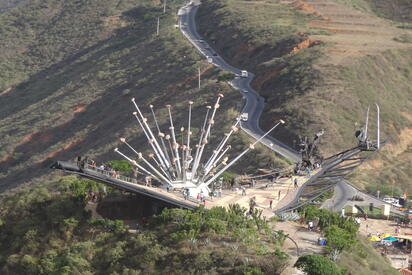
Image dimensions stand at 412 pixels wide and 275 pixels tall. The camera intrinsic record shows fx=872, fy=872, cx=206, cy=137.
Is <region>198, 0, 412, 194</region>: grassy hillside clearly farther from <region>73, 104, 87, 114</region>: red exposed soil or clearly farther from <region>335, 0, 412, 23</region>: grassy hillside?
<region>73, 104, 87, 114</region>: red exposed soil

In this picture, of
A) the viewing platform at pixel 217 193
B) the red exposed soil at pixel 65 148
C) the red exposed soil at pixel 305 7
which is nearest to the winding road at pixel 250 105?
the viewing platform at pixel 217 193

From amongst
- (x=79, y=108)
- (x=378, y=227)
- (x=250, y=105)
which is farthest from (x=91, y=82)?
(x=378, y=227)

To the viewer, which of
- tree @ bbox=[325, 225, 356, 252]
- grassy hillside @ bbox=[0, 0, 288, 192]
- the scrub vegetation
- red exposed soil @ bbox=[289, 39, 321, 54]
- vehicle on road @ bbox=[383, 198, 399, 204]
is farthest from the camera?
red exposed soil @ bbox=[289, 39, 321, 54]

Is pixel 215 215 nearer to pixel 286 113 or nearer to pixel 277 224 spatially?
pixel 277 224

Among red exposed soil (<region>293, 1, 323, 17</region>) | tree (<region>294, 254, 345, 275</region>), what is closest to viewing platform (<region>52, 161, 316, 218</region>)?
tree (<region>294, 254, 345, 275</region>)

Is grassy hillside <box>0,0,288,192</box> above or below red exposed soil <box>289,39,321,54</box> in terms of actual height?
below

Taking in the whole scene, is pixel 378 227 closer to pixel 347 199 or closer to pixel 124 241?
pixel 347 199

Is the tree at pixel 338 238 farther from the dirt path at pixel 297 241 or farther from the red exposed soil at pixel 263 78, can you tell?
the red exposed soil at pixel 263 78

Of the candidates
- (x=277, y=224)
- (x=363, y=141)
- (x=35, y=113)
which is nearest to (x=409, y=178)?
(x=363, y=141)
